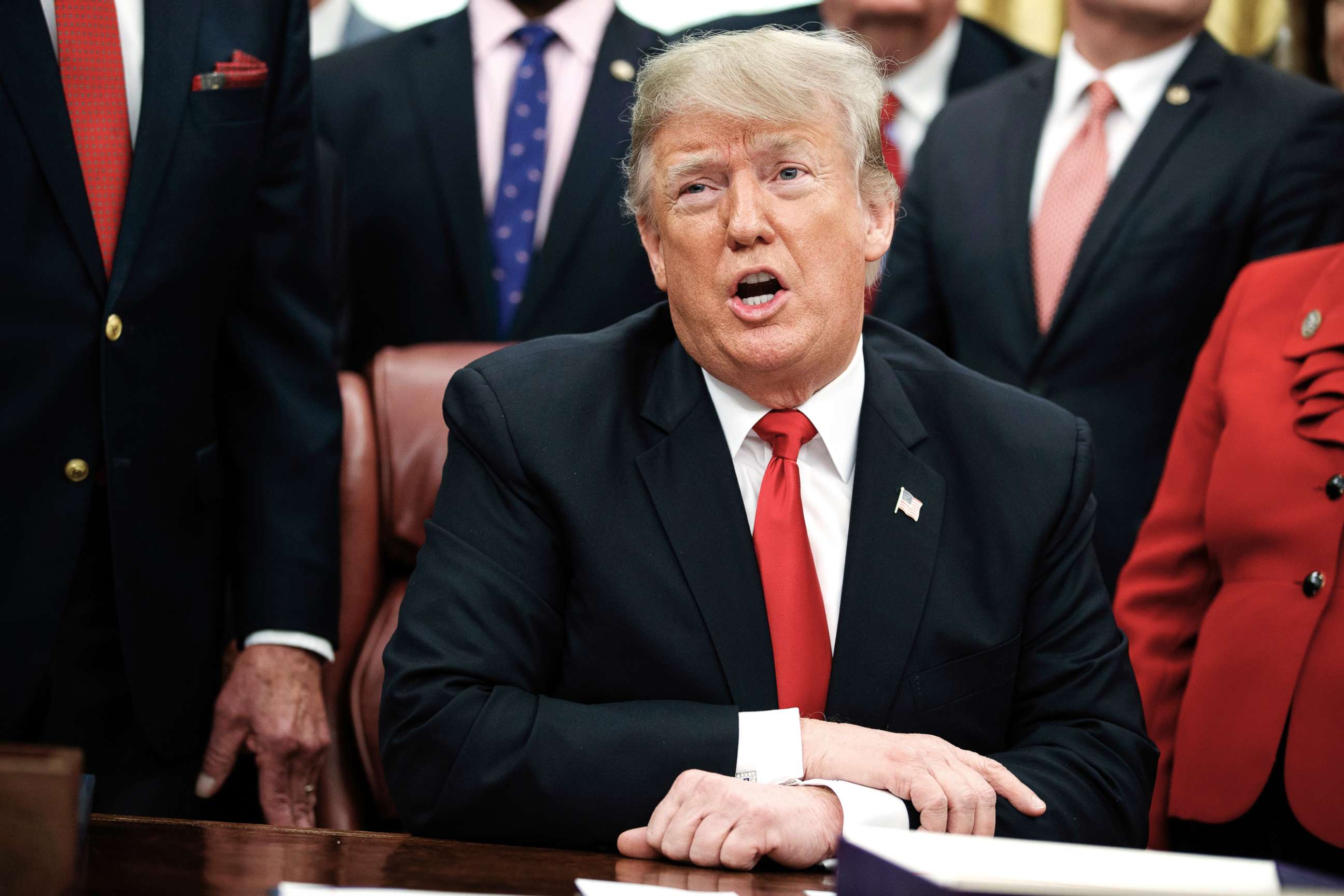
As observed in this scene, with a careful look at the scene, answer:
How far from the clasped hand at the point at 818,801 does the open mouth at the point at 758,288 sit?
0.54m

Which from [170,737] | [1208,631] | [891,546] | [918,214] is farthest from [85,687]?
[918,214]

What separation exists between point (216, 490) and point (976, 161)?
168 cm

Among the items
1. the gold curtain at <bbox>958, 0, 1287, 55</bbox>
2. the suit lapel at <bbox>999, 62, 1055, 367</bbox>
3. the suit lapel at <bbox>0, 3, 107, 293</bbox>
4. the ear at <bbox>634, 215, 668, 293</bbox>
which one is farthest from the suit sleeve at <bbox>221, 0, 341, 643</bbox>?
the gold curtain at <bbox>958, 0, 1287, 55</bbox>

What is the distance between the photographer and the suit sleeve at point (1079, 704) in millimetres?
1650

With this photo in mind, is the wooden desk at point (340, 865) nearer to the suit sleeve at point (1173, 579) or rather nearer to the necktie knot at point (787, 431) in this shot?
the necktie knot at point (787, 431)

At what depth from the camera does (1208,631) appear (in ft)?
6.93

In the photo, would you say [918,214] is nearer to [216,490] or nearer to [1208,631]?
[1208,631]

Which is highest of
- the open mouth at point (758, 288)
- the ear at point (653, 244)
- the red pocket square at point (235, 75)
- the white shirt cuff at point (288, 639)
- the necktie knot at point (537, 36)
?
the necktie knot at point (537, 36)

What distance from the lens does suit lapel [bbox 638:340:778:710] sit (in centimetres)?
167

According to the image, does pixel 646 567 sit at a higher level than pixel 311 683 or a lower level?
higher

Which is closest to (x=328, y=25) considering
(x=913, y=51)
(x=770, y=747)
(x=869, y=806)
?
(x=913, y=51)

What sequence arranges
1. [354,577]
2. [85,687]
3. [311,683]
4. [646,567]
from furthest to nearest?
[354,577]
[311,683]
[85,687]
[646,567]

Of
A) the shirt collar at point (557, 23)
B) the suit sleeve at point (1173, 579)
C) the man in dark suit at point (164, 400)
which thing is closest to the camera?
the man in dark suit at point (164, 400)

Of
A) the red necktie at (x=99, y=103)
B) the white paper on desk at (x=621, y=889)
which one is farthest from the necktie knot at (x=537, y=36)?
the white paper on desk at (x=621, y=889)
